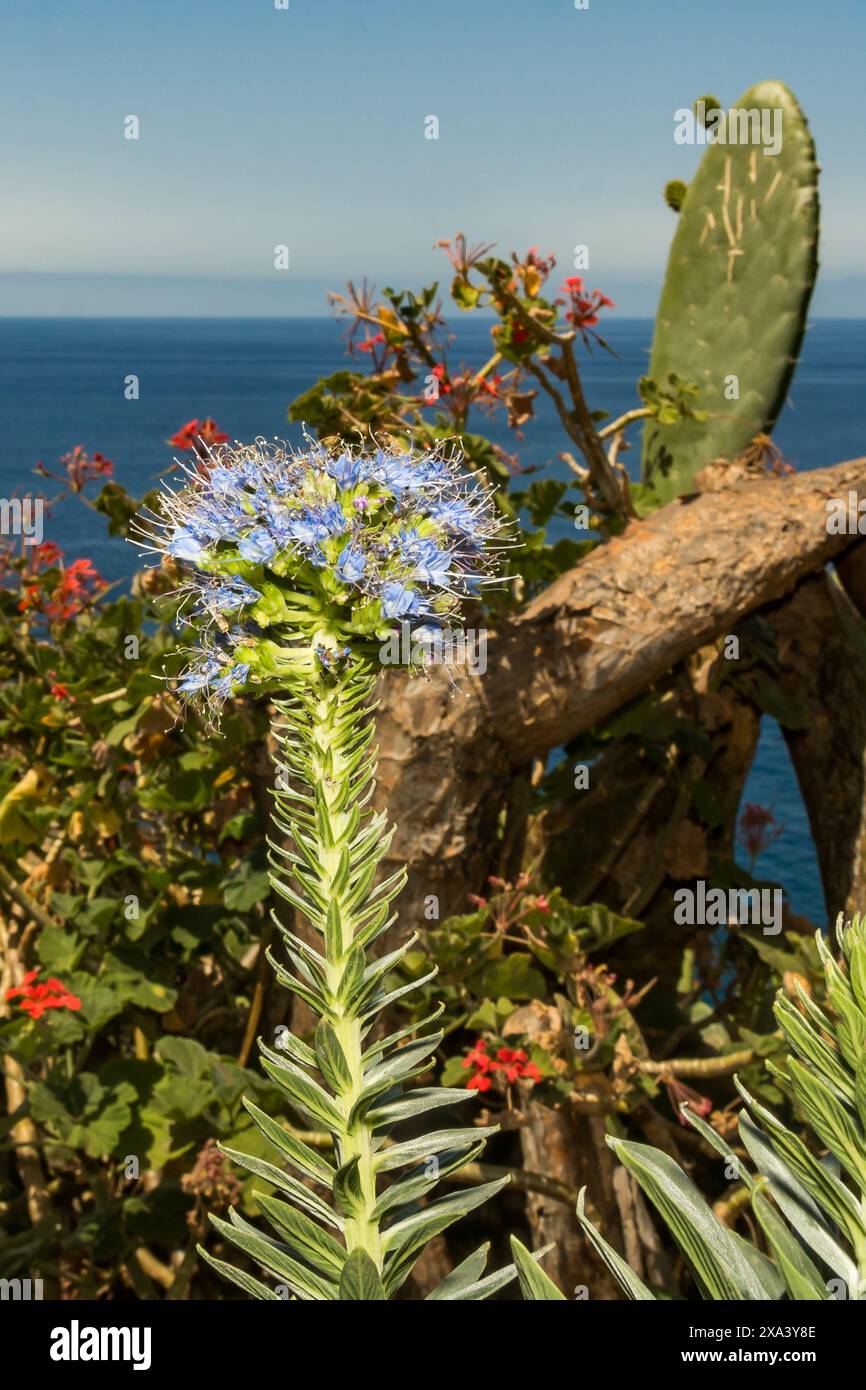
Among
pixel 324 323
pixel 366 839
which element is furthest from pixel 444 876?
pixel 324 323

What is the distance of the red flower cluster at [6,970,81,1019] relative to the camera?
2.47m

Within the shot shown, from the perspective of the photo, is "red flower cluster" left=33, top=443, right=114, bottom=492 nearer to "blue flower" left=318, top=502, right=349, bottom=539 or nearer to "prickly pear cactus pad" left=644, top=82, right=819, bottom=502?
"prickly pear cactus pad" left=644, top=82, right=819, bottom=502

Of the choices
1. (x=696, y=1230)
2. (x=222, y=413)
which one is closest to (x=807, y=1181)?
(x=696, y=1230)

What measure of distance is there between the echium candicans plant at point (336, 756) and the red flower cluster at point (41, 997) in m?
1.56

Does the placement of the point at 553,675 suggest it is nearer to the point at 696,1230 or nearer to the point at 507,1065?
the point at 507,1065

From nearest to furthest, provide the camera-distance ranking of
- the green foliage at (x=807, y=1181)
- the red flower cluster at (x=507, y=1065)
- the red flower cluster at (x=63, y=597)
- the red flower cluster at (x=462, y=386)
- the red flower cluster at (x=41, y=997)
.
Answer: the green foliage at (x=807, y=1181)
the red flower cluster at (x=507, y=1065)
the red flower cluster at (x=41, y=997)
the red flower cluster at (x=462, y=386)
the red flower cluster at (x=63, y=597)

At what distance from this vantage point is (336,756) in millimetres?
930

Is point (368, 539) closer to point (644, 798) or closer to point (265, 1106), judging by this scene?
point (265, 1106)

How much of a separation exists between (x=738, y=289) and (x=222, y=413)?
135 ft

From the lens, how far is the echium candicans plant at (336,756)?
84 cm

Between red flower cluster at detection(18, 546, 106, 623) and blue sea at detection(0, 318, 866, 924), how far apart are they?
5.21 m

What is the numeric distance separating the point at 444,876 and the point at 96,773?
3.10 feet

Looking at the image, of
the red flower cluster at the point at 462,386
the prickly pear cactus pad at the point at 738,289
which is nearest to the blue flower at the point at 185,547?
the red flower cluster at the point at 462,386

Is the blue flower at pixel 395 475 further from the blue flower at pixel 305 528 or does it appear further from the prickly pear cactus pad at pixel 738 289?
the prickly pear cactus pad at pixel 738 289
